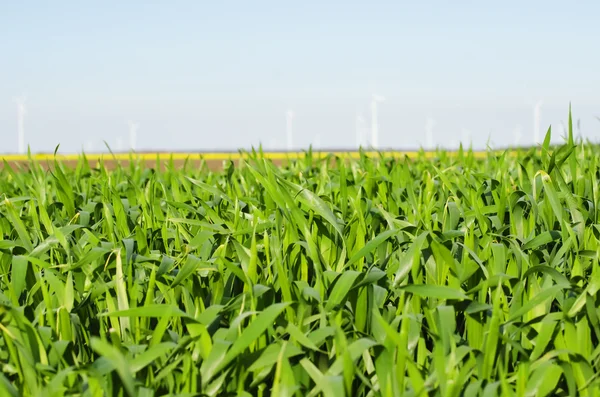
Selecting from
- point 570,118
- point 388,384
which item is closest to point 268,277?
point 388,384

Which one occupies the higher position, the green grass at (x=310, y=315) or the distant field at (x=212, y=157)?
the distant field at (x=212, y=157)

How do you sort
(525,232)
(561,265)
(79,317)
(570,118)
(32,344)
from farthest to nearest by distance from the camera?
(570,118) → (525,232) → (561,265) → (79,317) → (32,344)

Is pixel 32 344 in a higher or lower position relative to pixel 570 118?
lower

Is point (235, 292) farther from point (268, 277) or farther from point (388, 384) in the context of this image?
point (388, 384)

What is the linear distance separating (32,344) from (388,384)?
0.71 m

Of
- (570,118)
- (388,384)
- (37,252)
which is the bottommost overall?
(388,384)

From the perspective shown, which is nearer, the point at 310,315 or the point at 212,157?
the point at 310,315

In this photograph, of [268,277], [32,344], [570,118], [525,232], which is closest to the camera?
[32,344]

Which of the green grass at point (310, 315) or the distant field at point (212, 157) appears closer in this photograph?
the green grass at point (310, 315)

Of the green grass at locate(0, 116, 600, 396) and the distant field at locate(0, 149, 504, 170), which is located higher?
the distant field at locate(0, 149, 504, 170)

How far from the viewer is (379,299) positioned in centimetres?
164

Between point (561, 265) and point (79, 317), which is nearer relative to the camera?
point (79, 317)

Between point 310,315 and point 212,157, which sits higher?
point 212,157

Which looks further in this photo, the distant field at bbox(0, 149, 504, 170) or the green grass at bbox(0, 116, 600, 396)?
the distant field at bbox(0, 149, 504, 170)
